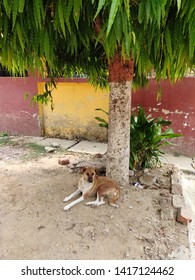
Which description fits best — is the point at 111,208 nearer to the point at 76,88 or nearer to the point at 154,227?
the point at 154,227

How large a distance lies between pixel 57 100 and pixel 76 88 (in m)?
0.60

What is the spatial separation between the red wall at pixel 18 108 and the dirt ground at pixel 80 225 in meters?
2.68

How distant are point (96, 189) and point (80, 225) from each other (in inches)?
17.9

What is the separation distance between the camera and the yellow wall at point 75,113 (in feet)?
16.0

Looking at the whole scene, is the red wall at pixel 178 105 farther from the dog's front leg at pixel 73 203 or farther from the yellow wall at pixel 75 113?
the dog's front leg at pixel 73 203

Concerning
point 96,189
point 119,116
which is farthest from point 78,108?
Result: point 96,189

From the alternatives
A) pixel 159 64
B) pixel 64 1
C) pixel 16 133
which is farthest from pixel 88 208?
pixel 16 133

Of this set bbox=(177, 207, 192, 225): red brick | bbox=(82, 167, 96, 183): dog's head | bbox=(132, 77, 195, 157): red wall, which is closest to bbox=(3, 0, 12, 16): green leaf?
bbox=(82, 167, 96, 183): dog's head

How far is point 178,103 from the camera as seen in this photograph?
4.23 meters

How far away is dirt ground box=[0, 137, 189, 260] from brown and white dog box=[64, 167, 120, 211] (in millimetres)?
67

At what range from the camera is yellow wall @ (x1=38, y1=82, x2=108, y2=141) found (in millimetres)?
4871

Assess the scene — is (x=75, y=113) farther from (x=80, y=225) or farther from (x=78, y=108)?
(x=80, y=225)

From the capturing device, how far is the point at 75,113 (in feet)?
16.7

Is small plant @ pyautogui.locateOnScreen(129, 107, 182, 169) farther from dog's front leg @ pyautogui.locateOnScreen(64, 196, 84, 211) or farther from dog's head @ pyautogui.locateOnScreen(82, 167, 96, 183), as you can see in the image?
dog's front leg @ pyautogui.locateOnScreen(64, 196, 84, 211)
